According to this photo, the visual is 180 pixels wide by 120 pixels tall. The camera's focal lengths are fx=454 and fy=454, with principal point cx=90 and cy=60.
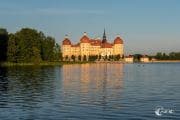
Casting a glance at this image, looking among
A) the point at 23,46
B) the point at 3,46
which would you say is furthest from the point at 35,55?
the point at 3,46

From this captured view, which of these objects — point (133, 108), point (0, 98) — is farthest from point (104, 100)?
point (0, 98)

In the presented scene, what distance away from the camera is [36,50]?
14412 centimetres

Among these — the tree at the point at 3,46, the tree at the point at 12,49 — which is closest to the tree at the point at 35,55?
the tree at the point at 12,49

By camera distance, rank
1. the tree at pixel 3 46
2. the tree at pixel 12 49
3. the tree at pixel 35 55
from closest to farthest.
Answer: the tree at pixel 12 49
the tree at pixel 3 46
the tree at pixel 35 55

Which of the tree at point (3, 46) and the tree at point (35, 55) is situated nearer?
the tree at point (3, 46)

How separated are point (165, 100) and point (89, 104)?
6.60 meters

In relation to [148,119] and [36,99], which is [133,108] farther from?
[36,99]

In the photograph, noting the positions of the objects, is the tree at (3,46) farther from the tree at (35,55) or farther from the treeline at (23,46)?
the tree at (35,55)

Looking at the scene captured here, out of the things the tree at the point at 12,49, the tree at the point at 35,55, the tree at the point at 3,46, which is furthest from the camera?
the tree at the point at 35,55

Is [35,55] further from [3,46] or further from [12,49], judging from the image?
[3,46]

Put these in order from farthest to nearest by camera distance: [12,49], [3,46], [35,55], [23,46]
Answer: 1. [35,55]
2. [23,46]
3. [3,46]
4. [12,49]

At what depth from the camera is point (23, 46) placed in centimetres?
14150

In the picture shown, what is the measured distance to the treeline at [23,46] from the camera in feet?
447

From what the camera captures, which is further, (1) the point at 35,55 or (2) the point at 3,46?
(1) the point at 35,55
